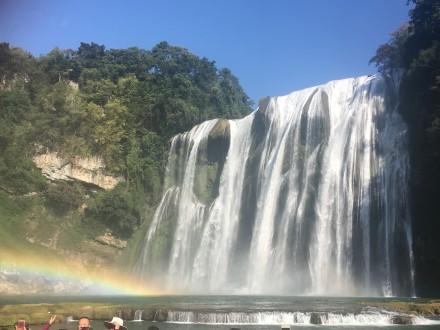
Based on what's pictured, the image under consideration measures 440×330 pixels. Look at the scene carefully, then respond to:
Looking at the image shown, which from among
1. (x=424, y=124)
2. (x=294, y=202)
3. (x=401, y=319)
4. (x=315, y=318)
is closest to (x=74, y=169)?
(x=294, y=202)

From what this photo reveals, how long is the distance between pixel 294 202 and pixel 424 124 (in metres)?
10.1

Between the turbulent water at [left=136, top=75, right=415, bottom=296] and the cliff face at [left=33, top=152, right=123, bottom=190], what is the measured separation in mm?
5795

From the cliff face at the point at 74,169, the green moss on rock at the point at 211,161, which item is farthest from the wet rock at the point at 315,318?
the cliff face at the point at 74,169

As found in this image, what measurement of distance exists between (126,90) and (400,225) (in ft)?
106

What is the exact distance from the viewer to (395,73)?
37.0 m

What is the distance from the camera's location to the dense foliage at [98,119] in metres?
45.8

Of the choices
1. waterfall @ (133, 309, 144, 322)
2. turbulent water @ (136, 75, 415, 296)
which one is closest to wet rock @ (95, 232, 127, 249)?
turbulent water @ (136, 75, 415, 296)

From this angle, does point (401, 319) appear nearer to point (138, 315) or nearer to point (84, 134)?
point (138, 315)

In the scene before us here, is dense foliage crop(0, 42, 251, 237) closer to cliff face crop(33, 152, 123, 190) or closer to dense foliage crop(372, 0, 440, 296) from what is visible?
cliff face crop(33, 152, 123, 190)

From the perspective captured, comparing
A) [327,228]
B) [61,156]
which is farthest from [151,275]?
[327,228]

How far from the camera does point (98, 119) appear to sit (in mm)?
→ 50188

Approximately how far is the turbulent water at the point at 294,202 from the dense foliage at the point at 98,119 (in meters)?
2.44

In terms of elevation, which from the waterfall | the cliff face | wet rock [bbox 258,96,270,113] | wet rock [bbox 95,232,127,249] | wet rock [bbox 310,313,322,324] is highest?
wet rock [bbox 258,96,270,113]

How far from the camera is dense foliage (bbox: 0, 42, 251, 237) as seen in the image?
4584 cm
